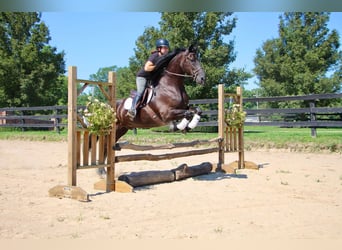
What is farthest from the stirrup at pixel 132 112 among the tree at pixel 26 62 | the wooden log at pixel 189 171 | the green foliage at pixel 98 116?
the tree at pixel 26 62

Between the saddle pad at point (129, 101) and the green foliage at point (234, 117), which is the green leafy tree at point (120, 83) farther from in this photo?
the green foliage at point (234, 117)

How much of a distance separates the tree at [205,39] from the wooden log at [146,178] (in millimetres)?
11269

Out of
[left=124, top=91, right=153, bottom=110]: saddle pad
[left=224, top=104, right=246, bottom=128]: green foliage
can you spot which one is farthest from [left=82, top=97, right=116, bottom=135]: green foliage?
[left=224, top=104, right=246, bottom=128]: green foliage

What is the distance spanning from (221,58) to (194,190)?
13.0m

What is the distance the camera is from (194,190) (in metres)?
5.18

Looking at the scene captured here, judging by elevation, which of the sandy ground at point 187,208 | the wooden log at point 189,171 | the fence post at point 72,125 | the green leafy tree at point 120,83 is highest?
the green leafy tree at point 120,83

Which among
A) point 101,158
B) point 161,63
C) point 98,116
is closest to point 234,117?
point 161,63

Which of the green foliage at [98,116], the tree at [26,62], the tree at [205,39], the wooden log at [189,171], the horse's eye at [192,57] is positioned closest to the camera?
the green foliage at [98,116]

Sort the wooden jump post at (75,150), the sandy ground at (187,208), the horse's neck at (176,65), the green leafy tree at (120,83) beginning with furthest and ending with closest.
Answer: the green leafy tree at (120,83)
the horse's neck at (176,65)
the wooden jump post at (75,150)
the sandy ground at (187,208)

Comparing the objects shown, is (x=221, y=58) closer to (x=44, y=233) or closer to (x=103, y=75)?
(x=44, y=233)

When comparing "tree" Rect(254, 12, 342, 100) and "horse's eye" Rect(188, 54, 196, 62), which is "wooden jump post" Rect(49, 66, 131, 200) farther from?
"tree" Rect(254, 12, 342, 100)

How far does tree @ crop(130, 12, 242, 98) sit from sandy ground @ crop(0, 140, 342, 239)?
10.7 metres

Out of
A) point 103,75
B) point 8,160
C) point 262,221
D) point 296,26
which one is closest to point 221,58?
point 296,26

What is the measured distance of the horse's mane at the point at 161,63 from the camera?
5.68 metres
